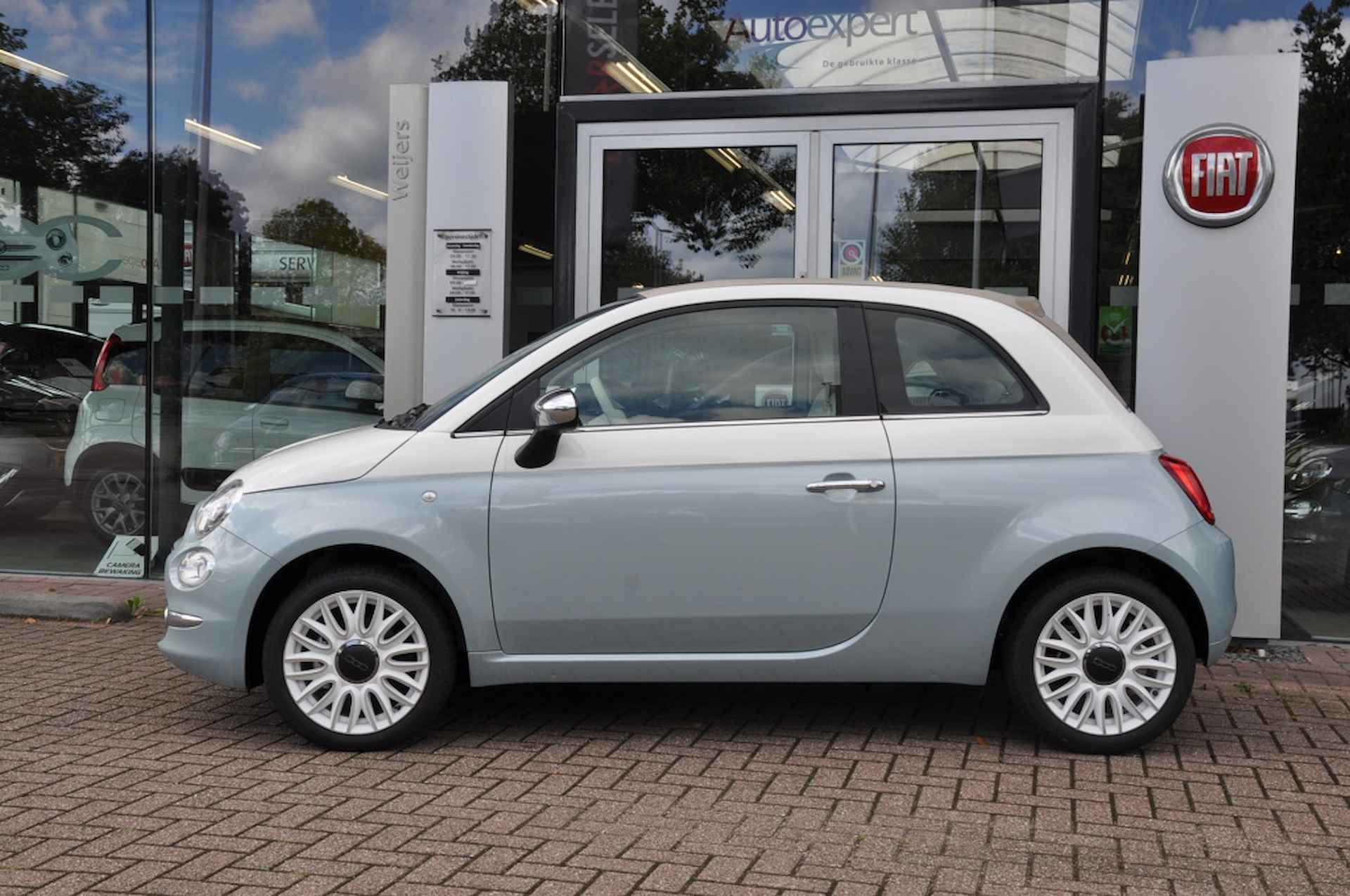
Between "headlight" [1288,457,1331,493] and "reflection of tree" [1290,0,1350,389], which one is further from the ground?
"reflection of tree" [1290,0,1350,389]

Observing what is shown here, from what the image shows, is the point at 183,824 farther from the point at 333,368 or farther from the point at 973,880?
the point at 333,368

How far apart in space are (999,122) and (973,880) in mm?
5273

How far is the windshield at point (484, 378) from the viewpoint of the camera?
17.5 feet

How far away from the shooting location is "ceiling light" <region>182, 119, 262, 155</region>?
9.23m

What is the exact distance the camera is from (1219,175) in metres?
7.11

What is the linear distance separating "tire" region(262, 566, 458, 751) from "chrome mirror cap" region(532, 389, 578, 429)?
0.78 metres

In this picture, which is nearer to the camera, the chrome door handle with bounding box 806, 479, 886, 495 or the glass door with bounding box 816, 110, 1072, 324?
the chrome door handle with bounding box 806, 479, 886, 495

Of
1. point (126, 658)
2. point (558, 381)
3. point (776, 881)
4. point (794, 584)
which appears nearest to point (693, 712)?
point (794, 584)

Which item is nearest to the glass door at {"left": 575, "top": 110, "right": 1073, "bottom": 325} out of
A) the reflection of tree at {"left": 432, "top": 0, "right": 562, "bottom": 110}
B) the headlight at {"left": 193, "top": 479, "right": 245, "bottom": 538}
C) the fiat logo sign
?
the reflection of tree at {"left": 432, "top": 0, "right": 562, "bottom": 110}

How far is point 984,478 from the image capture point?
5105 mm

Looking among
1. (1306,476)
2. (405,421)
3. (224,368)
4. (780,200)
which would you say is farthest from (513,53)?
(1306,476)

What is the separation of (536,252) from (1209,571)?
189 inches

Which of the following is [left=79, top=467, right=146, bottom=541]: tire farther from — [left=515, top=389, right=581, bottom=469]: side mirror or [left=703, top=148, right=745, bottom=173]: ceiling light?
[left=515, top=389, right=581, bottom=469]: side mirror

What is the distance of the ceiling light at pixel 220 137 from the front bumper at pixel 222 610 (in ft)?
15.4
